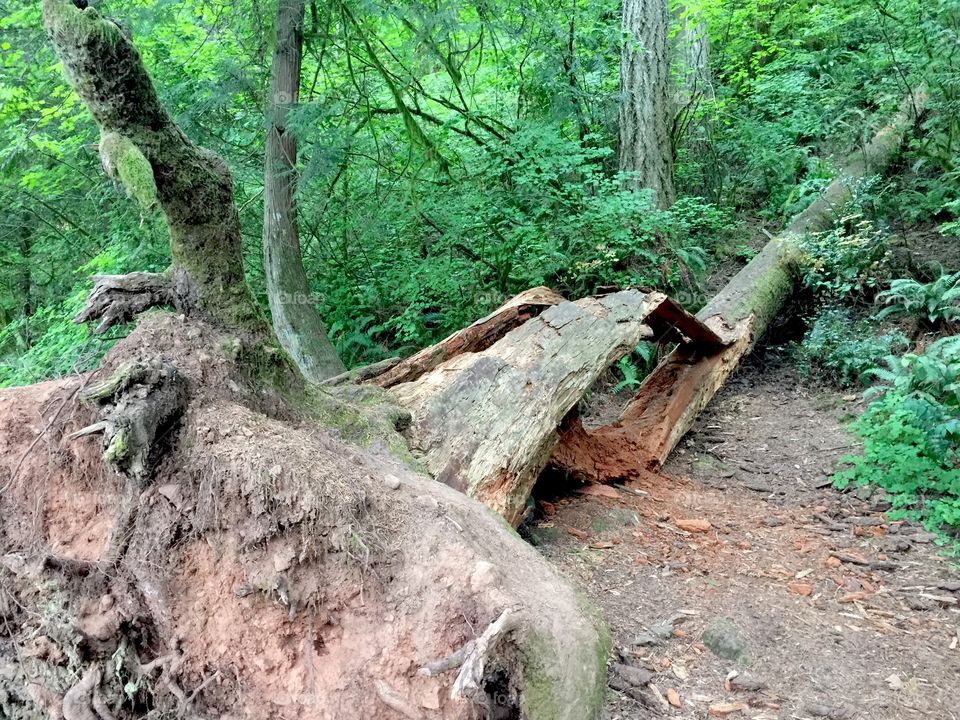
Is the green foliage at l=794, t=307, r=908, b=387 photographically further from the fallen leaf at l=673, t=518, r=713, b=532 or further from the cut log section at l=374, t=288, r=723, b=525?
the fallen leaf at l=673, t=518, r=713, b=532

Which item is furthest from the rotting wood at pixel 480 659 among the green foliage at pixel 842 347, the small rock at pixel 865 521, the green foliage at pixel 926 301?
the green foliage at pixel 926 301

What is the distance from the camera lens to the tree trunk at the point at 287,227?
629 cm

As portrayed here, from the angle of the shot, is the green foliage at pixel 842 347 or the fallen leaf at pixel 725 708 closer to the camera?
the fallen leaf at pixel 725 708

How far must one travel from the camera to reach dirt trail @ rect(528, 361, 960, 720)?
306cm

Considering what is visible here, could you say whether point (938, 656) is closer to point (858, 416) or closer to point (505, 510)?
point (505, 510)

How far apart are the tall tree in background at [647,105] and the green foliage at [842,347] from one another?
233 cm

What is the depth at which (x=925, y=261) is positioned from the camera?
777 centimetres

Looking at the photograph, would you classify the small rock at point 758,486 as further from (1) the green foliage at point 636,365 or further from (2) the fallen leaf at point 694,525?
(1) the green foliage at point 636,365

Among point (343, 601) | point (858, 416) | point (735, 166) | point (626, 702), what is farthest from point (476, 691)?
point (735, 166)

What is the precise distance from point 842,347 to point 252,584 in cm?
639

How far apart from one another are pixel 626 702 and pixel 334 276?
6120 mm

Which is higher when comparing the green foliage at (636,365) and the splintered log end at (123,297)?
the splintered log end at (123,297)

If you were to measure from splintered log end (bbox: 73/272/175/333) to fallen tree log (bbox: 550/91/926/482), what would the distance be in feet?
10.0

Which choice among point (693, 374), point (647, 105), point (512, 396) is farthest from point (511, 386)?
point (647, 105)
